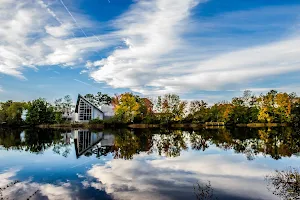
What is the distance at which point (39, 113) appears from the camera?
53344 mm

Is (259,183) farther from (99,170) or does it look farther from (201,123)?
(201,123)

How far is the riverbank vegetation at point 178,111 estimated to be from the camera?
53.0 m

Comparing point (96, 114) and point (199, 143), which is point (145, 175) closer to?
point (199, 143)

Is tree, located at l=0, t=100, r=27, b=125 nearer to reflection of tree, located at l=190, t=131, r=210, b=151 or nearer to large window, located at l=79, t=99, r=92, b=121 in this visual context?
large window, located at l=79, t=99, r=92, b=121

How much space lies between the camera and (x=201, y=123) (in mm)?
58781

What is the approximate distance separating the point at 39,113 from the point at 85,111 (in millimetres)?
9364

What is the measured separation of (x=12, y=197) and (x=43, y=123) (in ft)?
160

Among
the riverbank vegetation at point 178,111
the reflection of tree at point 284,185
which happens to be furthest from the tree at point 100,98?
the reflection of tree at point 284,185

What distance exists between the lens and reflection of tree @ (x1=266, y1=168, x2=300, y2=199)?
7.81 m

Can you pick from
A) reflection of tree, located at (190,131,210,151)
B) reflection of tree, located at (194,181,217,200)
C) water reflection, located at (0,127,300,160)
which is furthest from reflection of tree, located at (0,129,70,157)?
reflection of tree, located at (194,181,217,200)

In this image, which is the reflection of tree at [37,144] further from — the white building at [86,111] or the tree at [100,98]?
the tree at [100,98]

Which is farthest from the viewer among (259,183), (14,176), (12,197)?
(14,176)

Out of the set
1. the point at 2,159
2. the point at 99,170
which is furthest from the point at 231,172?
the point at 2,159

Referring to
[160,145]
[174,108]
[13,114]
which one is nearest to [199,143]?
[160,145]
